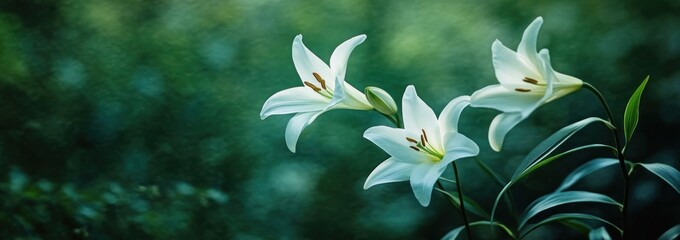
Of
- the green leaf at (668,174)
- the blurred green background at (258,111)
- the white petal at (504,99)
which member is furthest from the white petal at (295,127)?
the green leaf at (668,174)

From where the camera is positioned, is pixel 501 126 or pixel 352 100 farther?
pixel 352 100

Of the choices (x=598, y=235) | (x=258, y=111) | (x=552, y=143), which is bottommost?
(x=598, y=235)

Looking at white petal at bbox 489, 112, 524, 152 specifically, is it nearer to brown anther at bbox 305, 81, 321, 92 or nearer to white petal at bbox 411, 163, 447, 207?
white petal at bbox 411, 163, 447, 207

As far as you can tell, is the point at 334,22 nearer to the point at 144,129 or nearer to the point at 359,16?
the point at 359,16

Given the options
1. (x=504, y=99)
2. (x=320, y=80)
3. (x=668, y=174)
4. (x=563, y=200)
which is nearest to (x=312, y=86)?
(x=320, y=80)

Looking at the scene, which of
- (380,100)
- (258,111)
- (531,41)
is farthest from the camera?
(258,111)

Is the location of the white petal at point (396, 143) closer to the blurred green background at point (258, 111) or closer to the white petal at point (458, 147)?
the white petal at point (458, 147)

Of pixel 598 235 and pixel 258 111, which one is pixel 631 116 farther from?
pixel 258 111
